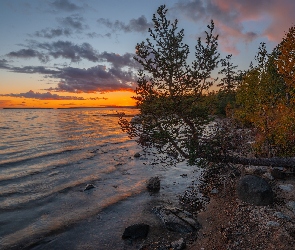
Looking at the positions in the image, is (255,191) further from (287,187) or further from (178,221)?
(178,221)

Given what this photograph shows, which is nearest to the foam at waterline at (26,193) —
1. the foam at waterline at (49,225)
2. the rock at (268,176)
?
the foam at waterline at (49,225)

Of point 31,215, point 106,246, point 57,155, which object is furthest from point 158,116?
point 57,155

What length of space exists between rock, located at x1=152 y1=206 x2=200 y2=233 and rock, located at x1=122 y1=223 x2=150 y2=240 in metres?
1.32

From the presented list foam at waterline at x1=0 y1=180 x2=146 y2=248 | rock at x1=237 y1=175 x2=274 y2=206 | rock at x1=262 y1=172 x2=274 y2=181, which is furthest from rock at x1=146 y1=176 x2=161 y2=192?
rock at x1=262 y1=172 x2=274 y2=181

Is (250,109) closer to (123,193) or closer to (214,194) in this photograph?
(214,194)

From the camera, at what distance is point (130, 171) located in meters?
26.5

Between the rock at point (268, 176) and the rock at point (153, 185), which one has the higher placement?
the rock at point (268, 176)

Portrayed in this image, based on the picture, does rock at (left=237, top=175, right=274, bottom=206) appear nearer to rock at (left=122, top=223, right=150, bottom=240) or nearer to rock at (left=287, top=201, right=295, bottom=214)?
rock at (left=287, top=201, right=295, bottom=214)

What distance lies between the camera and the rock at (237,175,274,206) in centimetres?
1328

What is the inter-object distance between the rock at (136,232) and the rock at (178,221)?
1324 millimetres

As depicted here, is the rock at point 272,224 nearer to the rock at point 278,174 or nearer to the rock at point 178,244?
the rock at point 178,244

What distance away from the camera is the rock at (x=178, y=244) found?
10.9 m

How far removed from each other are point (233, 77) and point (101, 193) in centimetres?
9187

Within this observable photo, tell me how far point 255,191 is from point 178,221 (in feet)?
15.9
